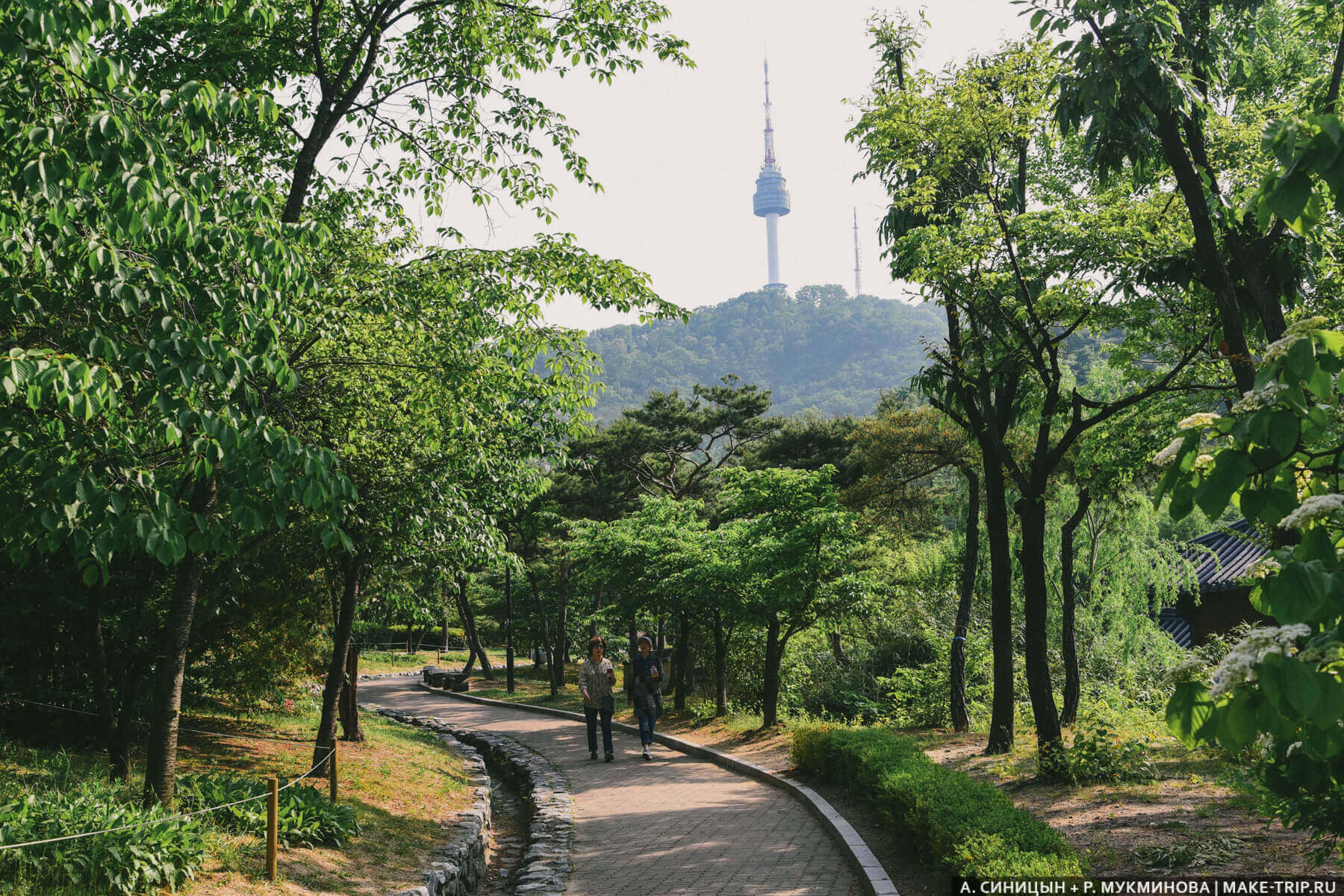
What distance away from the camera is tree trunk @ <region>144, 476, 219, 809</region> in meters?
6.54

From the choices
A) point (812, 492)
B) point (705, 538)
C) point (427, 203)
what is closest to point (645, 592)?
point (705, 538)

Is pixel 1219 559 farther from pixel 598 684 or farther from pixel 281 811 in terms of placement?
pixel 281 811

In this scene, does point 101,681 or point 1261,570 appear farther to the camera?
point 101,681

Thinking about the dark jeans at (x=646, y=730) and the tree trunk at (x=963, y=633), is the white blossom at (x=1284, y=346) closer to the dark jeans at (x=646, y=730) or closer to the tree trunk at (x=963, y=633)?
the tree trunk at (x=963, y=633)

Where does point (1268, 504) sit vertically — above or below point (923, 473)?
below

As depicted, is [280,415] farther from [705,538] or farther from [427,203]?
[705,538]

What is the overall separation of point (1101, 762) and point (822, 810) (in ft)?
9.43

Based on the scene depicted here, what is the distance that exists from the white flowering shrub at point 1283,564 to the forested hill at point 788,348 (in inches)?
4918

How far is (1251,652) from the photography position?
80.2 inches

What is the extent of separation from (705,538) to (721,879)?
11.2 meters

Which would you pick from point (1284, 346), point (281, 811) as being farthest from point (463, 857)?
point (1284, 346)

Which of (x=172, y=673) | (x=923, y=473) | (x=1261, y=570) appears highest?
(x=923, y=473)

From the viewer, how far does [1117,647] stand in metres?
20.4

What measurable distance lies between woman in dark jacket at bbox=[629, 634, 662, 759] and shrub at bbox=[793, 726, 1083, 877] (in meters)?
3.93
